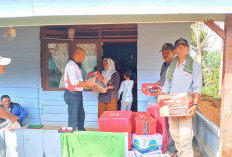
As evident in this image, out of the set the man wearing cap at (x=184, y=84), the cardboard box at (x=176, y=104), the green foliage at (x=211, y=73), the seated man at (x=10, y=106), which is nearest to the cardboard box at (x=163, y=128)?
the man wearing cap at (x=184, y=84)

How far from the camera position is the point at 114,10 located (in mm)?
1944

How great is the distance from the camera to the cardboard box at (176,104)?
221 centimetres

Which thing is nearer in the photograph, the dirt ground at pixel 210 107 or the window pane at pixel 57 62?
the window pane at pixel 57 62

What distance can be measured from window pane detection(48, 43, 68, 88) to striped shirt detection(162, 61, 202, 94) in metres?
2.89

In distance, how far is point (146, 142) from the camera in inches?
111

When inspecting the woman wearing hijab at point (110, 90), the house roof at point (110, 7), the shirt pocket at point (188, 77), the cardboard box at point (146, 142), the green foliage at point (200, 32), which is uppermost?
the green foliage at point (200, 32)

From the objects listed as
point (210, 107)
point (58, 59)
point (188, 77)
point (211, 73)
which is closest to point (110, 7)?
point (188, 77)

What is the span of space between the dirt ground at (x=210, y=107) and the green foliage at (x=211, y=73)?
970mm

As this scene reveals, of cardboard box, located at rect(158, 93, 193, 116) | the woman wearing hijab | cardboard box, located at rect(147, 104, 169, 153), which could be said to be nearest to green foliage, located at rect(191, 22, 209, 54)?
the woman wearing hijab

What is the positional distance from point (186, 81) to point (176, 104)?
35 centimetres

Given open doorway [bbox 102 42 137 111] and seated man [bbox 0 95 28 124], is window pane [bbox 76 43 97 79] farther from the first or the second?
open doorway [bbox 102 42 137 111]

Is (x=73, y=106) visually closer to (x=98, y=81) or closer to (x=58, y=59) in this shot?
(x=98, y=81)

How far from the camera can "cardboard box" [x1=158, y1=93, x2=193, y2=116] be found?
2.21 meters

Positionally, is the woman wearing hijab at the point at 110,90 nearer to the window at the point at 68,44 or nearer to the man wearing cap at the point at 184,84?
the window at the point at 68,44
